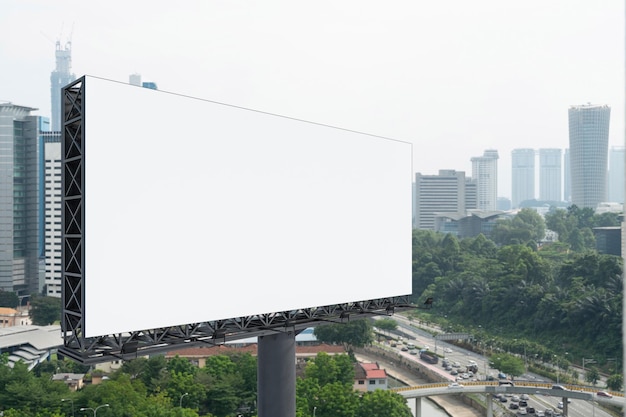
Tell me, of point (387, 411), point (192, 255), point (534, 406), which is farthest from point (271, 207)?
point (534, 406)

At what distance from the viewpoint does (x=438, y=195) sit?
133375mm

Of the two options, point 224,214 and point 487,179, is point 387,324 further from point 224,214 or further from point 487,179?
point 487,179

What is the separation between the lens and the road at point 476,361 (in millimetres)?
37888

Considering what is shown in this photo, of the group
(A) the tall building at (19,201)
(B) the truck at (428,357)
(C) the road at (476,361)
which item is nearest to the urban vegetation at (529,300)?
(C) the road at (476,361)

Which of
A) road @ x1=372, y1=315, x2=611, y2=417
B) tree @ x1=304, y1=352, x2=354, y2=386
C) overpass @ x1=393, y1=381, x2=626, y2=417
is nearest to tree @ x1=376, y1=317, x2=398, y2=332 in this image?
road @ x1=372, y1=315, x2=611, y2=417

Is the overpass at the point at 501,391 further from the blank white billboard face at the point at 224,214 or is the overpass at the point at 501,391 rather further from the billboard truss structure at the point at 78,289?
the billboard truss structure at the point at 78,289

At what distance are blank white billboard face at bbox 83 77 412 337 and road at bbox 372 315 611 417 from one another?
25.7 metres

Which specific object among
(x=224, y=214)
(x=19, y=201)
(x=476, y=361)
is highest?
(x=19, y=201)

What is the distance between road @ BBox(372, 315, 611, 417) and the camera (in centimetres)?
3789

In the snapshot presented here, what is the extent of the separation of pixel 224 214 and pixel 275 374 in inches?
163

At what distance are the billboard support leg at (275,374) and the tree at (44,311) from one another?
49192 mm

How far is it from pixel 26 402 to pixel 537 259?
46406 mm

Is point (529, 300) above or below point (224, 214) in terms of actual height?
below

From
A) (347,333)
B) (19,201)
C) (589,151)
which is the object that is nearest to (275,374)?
(347,333)
